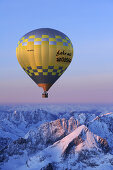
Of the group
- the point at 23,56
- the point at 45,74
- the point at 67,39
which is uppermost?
the point at 67,39

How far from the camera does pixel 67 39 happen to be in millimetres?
108875

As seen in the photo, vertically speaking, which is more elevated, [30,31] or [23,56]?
[30,31]

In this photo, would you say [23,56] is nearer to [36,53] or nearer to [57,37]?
[36,53]

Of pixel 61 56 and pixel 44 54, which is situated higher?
pixel 44 54

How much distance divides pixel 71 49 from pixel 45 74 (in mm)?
14809

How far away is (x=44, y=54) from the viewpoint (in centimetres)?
10250

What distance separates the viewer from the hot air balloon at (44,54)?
4053 inches

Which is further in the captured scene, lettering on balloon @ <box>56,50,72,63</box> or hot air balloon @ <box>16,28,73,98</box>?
lettering on balloon @ <box>56,50,72,63</box>

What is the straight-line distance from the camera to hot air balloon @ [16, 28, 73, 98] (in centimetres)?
10294

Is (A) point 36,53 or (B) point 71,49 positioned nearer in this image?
(A) point 36,53

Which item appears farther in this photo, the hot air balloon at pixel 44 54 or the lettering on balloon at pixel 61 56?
the lettering on balloon at pixel 61 56

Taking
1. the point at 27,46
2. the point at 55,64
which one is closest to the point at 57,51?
the point at 55,64

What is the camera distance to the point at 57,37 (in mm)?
105438

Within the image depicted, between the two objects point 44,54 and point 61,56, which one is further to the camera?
point 61,56
